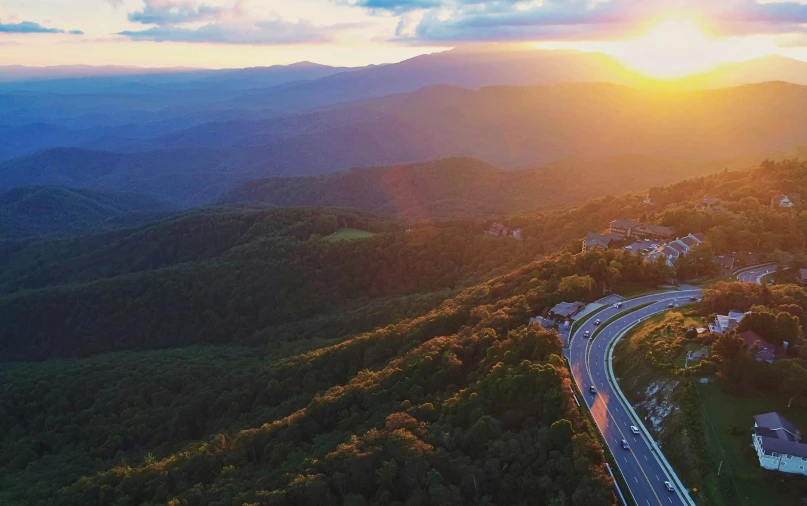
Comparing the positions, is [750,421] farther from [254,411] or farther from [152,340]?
[152,340]

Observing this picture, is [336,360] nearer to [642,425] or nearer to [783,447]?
[642,425]

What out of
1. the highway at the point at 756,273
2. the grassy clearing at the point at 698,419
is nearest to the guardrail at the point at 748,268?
the highway at the point at 756,273

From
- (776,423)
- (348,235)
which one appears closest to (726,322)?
(776,423)

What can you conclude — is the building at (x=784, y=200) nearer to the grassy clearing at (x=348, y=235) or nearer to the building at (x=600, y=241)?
the building at (x=600, y=241)

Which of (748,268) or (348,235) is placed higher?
(748,268)

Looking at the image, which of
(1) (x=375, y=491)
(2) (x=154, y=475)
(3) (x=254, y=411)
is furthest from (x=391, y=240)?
(1) (x=375, y=491)

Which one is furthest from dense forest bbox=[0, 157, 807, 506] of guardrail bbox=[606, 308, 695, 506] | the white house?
guardrail bbox=[606, 308, 695, 506]

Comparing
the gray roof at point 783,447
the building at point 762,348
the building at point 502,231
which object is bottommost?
the building at point 502,231

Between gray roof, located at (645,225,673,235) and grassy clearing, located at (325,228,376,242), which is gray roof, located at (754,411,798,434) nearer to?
gray roof, located at (645,225,673,235)
